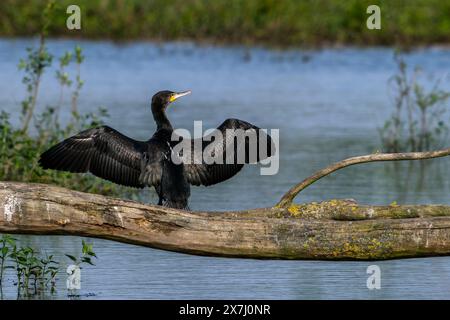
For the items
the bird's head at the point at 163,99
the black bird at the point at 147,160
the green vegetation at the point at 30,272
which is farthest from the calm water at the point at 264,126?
the bird's head at the point at 163,99

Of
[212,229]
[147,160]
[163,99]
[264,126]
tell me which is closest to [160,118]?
[163,99]

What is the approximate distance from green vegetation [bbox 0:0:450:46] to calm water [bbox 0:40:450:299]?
76 centimetres

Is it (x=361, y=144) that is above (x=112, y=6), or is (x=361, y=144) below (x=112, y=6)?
below

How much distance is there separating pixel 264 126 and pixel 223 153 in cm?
910

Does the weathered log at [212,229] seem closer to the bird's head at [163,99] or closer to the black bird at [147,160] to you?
the black bird at [147,160]

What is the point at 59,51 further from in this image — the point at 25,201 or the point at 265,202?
the point at 25,201

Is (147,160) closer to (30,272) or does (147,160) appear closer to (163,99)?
(163,99)

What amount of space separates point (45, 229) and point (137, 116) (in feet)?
38.9

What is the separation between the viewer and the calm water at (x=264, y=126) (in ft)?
30.8

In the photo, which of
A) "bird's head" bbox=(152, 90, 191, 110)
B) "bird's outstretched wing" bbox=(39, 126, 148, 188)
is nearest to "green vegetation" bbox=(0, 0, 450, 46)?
"bird's head" bbox=(152, 90, 191, 110)

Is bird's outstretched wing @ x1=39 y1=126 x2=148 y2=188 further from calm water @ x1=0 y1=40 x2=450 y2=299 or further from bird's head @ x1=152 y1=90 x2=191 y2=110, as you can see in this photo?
calm water @ x1=0 y1=40 x2=450 y2=299

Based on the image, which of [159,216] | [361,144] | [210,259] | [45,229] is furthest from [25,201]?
[361,144]

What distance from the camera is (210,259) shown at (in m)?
10.2

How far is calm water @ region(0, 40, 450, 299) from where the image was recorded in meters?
9.38
